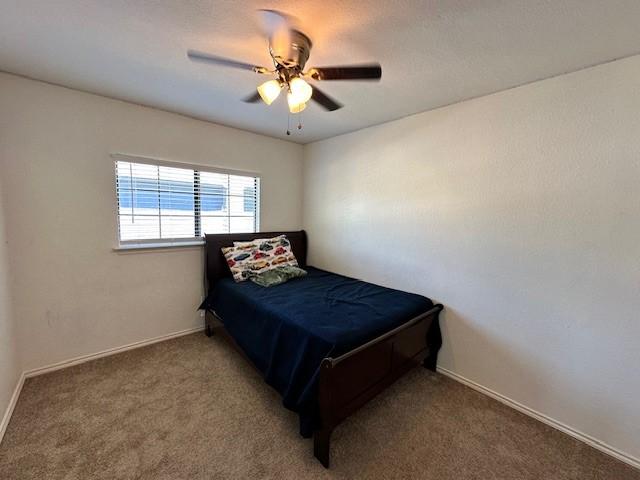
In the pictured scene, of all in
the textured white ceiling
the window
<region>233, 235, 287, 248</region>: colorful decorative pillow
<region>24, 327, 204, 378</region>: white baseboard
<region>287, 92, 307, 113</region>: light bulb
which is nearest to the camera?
the textured white ceiling

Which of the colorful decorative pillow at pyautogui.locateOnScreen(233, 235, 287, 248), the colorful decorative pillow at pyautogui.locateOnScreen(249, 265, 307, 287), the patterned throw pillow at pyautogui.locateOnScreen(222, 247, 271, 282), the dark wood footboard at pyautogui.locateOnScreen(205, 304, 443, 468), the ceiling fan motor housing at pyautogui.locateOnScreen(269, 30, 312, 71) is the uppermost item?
the ceiling fan motor housing at pyautogui.locateOnScreen(269, 30, 312, 71)

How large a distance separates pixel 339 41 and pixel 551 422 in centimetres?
280

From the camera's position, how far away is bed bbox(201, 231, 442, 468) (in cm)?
155

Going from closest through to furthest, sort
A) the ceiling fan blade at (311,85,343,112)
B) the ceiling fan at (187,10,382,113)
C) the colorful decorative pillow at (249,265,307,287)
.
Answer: the ceiling fan at (187,10,382,113), the ceiling fan blade at (311,85,343,112), the colorful decorative pillow at (249,265,307,287)

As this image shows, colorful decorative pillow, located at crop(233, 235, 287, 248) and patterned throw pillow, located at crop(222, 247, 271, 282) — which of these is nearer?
patterned throw pillow, located at crop(222, 247, 271, 282)

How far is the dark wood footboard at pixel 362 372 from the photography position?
151 cm

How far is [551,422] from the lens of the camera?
184 cm

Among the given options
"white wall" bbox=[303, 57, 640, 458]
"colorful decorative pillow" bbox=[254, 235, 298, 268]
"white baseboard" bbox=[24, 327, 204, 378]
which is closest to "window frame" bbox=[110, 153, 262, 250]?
A: "colorful decorative pillow" bbox=[254, 235, 298, 268]

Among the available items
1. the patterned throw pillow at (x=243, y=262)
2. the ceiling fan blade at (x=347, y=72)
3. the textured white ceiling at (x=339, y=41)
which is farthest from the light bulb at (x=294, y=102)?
the patterned throw pillow at (x=243, y=262)

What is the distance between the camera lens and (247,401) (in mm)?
1991

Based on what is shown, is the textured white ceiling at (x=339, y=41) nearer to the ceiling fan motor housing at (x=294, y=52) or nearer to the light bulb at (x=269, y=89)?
the ceiling fan motor housing at (x=294, y=52)

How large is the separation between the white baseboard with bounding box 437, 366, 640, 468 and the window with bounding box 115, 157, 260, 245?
2.74m

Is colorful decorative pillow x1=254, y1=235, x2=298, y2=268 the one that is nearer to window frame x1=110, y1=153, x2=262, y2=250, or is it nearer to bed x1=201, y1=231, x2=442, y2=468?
bed x1=201, y1=231, x2=442, y2=468

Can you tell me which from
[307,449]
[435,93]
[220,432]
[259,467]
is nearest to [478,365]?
[307,449]
